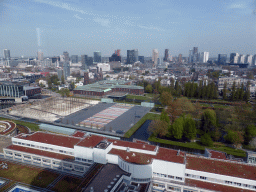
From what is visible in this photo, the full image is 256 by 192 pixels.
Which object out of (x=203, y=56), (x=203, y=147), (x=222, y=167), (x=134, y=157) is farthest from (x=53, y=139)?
(x=203, y=56)

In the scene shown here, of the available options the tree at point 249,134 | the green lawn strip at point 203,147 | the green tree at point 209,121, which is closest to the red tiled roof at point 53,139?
the green lawn strip at point 203,147

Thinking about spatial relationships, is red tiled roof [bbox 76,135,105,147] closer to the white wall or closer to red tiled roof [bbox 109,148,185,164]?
red tiled roof [bbox 109,148,185,164]

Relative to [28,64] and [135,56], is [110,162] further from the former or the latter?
[135,56]

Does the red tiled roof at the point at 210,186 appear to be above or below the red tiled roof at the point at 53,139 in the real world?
below

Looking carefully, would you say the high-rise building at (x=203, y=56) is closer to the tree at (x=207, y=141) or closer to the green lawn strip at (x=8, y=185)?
the tree at (x=207, y=141)

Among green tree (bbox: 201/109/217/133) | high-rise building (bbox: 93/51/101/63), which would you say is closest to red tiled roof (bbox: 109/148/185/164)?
green tree (bbox: 201/109/217/133)

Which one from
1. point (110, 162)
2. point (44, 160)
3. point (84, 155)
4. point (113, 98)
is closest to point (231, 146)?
point (110, 162)
